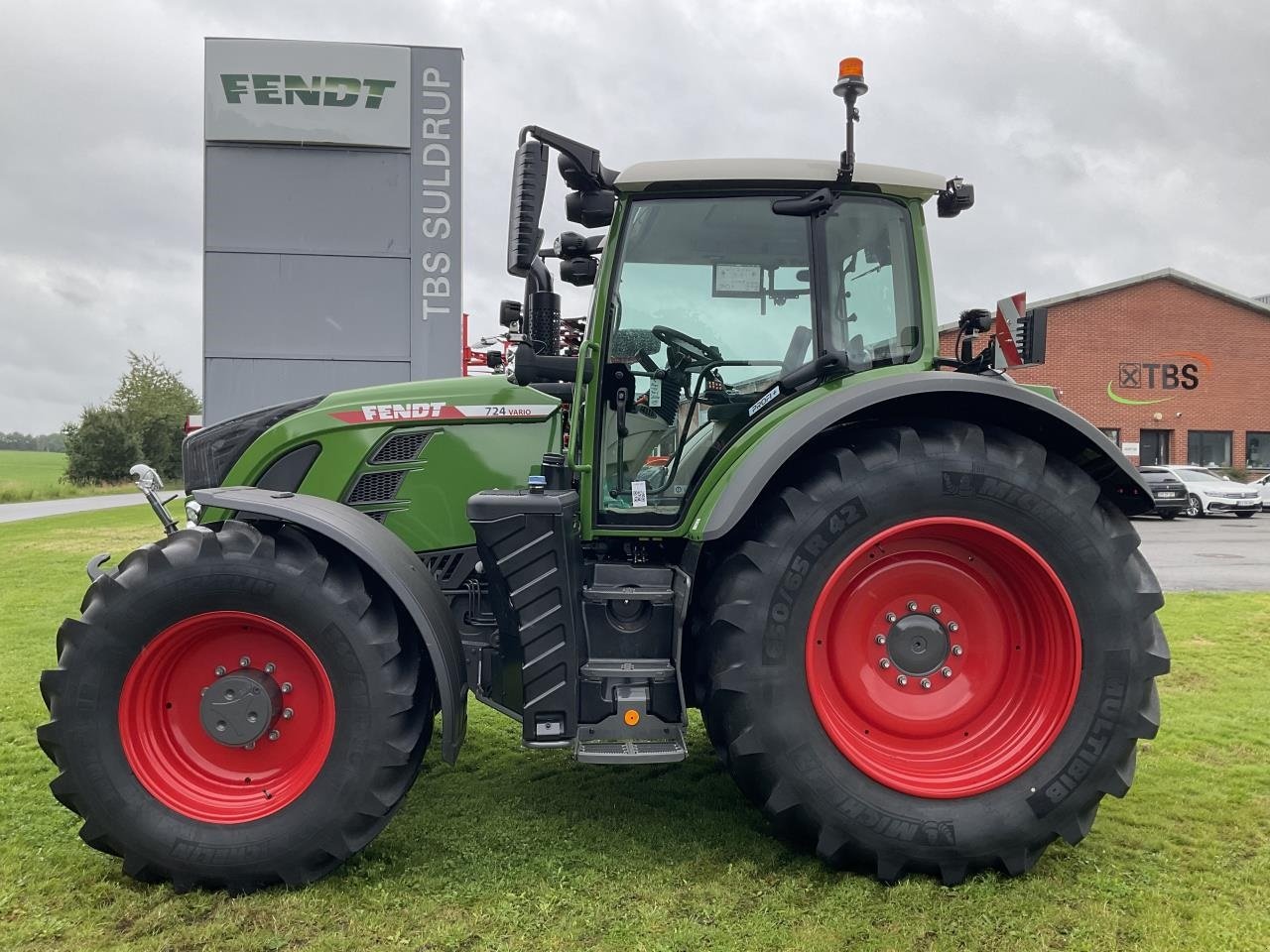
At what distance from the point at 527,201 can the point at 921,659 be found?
199 centimetres

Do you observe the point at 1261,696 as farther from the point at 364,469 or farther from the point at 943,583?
the point at 364,469

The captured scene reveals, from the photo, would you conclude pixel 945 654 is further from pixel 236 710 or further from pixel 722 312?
pixel 236 710

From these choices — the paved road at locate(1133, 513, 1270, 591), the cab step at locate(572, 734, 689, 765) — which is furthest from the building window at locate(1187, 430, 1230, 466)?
the cab step at locate(572, 734, 689, 765)

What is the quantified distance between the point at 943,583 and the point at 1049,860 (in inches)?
38.2

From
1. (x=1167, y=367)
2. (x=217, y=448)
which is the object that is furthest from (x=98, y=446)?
(x=1167, y=367)

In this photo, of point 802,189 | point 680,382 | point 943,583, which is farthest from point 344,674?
point 802,189

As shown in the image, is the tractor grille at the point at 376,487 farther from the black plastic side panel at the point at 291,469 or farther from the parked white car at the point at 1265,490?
the parked white car at the point at 1265,490

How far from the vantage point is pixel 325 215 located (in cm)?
1119

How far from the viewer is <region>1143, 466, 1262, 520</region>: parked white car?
65.9 feet

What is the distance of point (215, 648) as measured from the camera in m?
2.86

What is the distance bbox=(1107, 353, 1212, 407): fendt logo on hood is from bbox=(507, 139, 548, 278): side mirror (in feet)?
97.1

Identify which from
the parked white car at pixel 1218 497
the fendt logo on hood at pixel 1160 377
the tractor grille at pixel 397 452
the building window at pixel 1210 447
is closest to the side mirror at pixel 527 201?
the tractor grille at pixel 397 452

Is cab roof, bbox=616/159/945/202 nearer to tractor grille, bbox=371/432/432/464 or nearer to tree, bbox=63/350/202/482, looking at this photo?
tractor grille, bbox=371/432/432/464

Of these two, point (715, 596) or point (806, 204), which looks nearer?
point (715, 596)
